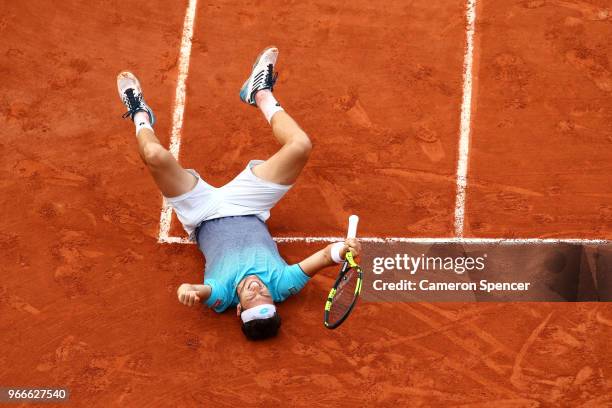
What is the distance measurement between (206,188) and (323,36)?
2.54 metres

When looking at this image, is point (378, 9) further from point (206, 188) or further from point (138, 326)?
point (138, 326)

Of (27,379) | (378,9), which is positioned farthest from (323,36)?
(27,379)

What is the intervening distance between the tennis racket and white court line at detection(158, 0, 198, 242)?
1.99 metres

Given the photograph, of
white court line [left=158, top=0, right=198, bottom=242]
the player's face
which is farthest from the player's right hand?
white court line [left=158, top=0, right=198, bottom=242]

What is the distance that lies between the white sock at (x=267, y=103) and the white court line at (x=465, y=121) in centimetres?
191

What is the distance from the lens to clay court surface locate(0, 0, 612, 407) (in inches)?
352

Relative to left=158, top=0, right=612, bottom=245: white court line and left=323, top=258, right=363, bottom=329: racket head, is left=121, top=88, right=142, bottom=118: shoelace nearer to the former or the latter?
left=158, top=0, right=612, bottom=245: white court line

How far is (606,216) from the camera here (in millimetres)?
9672

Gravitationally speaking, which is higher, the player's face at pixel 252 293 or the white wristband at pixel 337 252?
the white wristband at pixel 337 252

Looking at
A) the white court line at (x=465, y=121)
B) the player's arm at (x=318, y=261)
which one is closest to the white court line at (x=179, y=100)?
the player's arm at (x=318, y=261)

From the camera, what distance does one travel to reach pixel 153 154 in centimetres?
887

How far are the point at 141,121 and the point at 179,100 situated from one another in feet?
3.61

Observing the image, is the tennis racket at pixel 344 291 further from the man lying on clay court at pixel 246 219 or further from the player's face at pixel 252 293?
the player's face at pixel 252 293

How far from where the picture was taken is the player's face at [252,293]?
8.81 m
